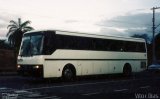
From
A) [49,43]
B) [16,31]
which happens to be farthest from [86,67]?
[16,31]

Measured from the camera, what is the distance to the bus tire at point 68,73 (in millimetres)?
22531

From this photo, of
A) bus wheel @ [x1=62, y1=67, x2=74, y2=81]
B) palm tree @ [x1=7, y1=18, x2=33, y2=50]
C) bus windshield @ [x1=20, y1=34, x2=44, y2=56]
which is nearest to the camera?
bus windshield @ [x1=20, y1=34, x2=44, y2=56]

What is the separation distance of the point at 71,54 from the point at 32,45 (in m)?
2.60

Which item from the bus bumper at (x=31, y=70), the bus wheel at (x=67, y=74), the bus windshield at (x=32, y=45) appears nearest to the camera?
the bus bumper at (x=31, y=70)

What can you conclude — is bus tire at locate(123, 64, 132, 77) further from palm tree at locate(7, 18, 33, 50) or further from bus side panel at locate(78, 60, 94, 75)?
palm tree at locate(7, 18, 33, 50)

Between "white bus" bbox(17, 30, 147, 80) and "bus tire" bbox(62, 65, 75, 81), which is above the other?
"white bus" bbox(17, 30, 147, 80)

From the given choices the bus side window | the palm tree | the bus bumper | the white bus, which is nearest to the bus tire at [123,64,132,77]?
the white bus

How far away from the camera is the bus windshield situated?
842 inches

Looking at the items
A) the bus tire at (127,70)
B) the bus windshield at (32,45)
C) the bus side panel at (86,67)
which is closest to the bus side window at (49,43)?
the bus windshield at (32,45)

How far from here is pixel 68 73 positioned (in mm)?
22766

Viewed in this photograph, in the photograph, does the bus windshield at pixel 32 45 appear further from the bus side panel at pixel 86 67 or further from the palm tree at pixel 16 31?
the palm tree at pixel 16 31

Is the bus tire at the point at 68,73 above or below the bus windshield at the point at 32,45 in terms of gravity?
below

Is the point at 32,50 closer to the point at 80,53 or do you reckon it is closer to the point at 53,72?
the point at 53,72

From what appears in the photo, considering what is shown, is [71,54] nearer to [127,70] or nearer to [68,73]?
[68,73]
